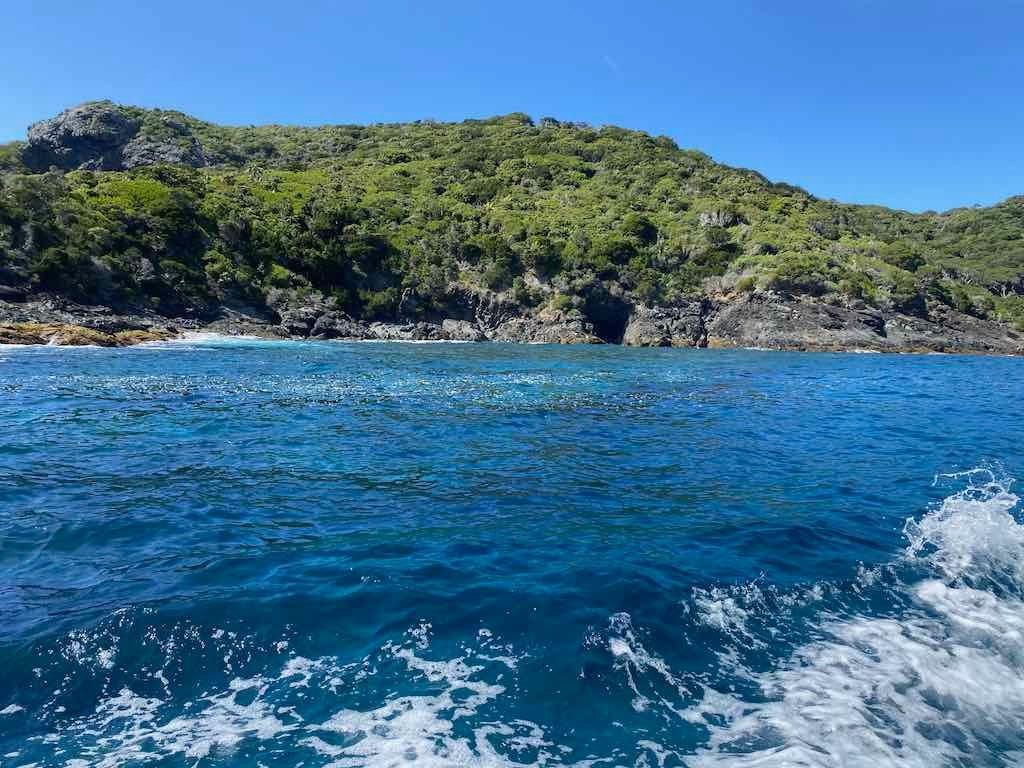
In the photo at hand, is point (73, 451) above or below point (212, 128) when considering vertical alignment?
below

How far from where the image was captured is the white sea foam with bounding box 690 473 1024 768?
4602 millimetres

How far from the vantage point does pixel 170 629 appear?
604cm

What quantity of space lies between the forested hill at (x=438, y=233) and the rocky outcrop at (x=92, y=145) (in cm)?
38

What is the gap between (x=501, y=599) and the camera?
22.5ft

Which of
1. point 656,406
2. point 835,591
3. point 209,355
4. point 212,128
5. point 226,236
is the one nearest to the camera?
point 835,591

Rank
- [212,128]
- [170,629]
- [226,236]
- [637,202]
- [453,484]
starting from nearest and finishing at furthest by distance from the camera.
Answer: [170,629] < [453,484] < [226,236] < [637,202] < [212,128]

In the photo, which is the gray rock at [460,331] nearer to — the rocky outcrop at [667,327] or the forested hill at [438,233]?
the forested hill at [438,233]

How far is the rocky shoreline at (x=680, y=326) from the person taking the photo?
65.6m

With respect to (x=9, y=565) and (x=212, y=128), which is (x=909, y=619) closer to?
(x=9, y=565)

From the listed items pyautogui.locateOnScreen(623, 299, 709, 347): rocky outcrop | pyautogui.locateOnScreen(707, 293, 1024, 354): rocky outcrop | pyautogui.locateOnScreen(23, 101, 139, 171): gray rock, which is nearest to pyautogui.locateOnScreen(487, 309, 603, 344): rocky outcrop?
pyautogui.locateOnScreen(623, 299, 709, 347): rocky outcrop

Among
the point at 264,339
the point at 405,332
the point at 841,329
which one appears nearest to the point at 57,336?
the point at 264,339

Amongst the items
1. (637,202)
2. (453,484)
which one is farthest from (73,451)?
(637,202)

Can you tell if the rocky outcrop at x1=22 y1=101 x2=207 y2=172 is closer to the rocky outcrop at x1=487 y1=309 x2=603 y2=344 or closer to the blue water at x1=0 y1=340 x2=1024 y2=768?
the rocky outcrop at x1=487 y1=309 x2=603 y2=344

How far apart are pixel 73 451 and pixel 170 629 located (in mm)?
9494
